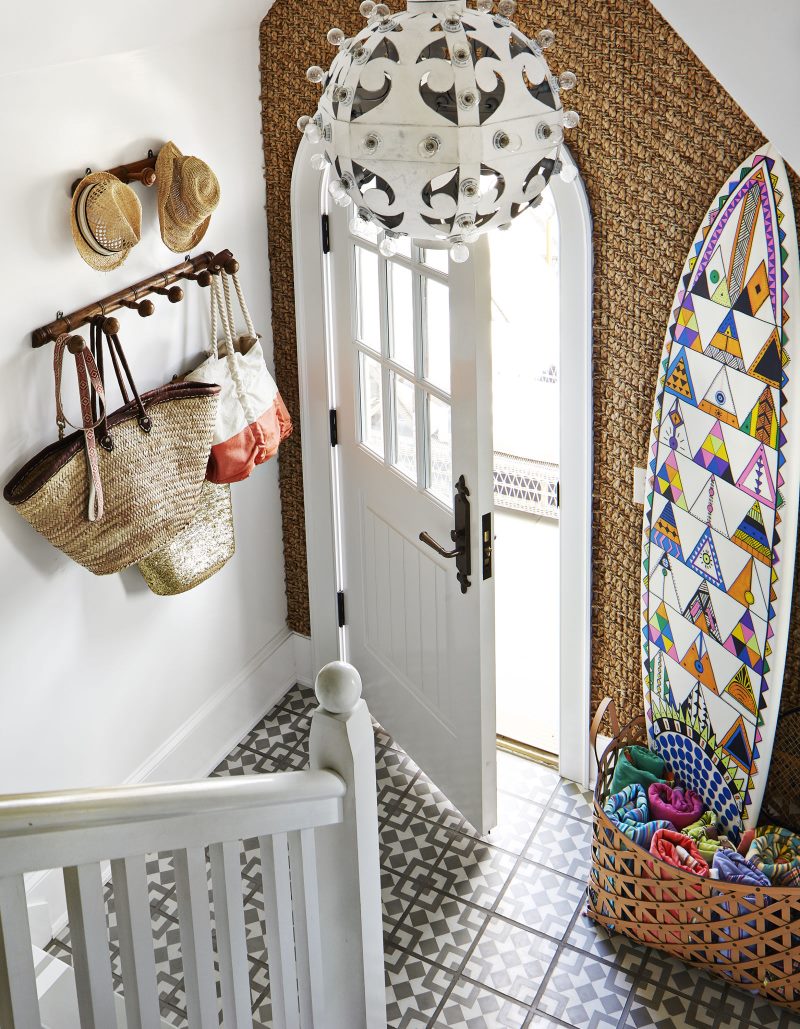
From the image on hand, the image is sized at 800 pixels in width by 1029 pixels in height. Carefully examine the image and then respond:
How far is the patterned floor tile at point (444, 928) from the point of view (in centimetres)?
272

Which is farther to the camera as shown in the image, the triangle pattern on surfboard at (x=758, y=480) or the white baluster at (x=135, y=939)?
the triangle pattern on surfboard at (x=758, y=480)

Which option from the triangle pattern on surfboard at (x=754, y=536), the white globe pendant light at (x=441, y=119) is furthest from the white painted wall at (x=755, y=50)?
the triangle pattern on surfboard at (x=754, y=536)

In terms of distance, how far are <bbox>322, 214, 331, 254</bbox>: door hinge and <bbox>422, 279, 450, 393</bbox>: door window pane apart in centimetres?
49

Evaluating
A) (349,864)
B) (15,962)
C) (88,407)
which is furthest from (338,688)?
(88,407)

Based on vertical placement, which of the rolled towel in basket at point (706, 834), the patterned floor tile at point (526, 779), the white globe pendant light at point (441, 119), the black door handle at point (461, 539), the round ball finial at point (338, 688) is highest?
the white globe pendant light at point (441, 119)

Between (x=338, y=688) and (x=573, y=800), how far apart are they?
6.47 feet

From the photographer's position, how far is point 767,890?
2.33 meters

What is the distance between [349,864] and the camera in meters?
1.53

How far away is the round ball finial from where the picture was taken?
1.43 m

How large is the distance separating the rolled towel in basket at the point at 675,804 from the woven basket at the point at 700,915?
136 millimetres

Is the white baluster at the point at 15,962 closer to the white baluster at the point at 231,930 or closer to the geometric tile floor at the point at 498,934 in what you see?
the white baluster at the point at 231,930

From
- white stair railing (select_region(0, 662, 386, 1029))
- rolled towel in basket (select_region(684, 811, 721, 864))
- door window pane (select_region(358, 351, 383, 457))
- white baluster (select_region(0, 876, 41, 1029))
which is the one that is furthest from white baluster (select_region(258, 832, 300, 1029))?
door window pane (select_region(358, 351, 383, 457))

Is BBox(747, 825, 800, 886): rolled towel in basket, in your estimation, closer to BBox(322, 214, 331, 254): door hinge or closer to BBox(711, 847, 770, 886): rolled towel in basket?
BBox(711, 847, 770, 886): rolled towel in basket

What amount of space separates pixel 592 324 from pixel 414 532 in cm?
75
